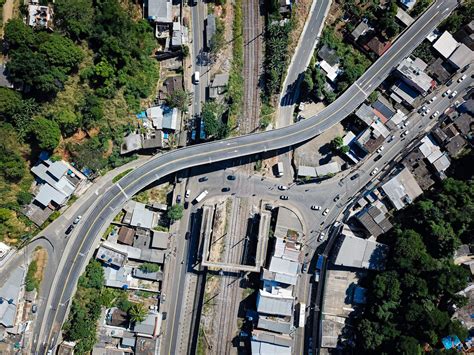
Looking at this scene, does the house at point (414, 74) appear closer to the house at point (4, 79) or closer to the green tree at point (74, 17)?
the green tree at point (74, 17)

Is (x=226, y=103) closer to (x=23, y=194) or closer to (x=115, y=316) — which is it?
(x=23, y=194)

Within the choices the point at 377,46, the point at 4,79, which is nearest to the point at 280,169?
the point at 377,46

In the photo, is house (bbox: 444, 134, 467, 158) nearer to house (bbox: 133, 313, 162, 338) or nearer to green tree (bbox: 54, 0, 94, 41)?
house (bbox: 133, 313, 162, 338)

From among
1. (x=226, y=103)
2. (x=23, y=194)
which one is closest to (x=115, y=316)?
(x=23, y=194)

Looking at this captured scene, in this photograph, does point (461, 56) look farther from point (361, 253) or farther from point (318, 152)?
point (361, 253)

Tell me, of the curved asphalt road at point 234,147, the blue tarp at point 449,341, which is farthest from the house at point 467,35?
the blue tarp at point 449,341

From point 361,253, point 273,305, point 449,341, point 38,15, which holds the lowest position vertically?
point 449,341

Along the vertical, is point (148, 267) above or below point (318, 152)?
below
